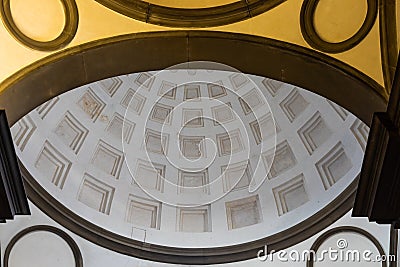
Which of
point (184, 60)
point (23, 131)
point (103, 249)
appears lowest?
point (184, 60)

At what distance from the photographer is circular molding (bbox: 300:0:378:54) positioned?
6176 mm

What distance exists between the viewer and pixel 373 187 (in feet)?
19.5

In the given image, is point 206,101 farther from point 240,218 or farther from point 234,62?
point 234,62

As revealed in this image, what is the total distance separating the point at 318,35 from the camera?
632cm

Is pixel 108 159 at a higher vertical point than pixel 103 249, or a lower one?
higher

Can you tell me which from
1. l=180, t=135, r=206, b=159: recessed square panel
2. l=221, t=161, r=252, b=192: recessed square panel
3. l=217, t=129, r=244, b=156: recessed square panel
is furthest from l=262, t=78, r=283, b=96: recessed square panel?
l=180, t=135, r=206, b=159: recessed square panel

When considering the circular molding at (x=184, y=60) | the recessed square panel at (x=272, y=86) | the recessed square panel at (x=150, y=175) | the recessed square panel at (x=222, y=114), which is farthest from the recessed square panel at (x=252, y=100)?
the circular molding at (x=184, y=60)

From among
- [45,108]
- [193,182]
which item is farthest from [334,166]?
[45,108]

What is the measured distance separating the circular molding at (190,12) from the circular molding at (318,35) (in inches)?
9.9

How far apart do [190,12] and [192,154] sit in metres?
5.69

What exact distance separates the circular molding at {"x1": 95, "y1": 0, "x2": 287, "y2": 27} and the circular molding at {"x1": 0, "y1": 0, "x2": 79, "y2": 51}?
0.86 ft

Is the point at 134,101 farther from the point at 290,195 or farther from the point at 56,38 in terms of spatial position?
the point at 56,38

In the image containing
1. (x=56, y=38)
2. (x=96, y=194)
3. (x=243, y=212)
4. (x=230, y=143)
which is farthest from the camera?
(x=230, y=143)

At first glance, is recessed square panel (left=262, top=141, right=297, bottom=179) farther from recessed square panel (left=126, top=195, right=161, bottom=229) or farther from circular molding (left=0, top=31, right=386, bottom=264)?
circular molding (left=0, top=31, right=386, bottom=264)
